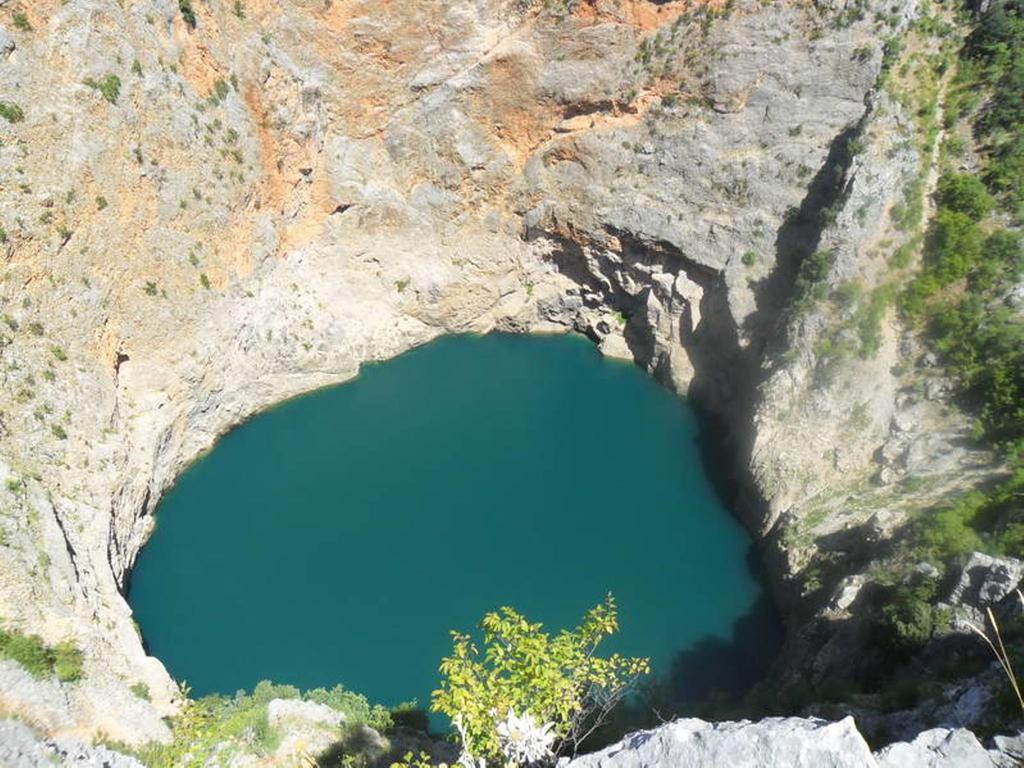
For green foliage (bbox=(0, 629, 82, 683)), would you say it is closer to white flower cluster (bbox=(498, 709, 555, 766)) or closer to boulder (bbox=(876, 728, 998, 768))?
white flower cluster (bbox=(498, 709, 555, 766))

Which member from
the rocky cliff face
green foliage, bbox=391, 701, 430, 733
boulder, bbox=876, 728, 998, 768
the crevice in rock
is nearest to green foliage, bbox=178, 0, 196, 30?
the rocky cliff face

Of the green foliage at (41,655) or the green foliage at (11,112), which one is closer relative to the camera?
the green foliage at (41,655)

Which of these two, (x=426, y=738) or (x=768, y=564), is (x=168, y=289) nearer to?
(x=426, y=738)

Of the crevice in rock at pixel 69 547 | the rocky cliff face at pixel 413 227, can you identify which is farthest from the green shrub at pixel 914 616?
the crevice in rock at pixel 69 547

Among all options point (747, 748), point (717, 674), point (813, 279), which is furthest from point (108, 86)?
point (717, 674)

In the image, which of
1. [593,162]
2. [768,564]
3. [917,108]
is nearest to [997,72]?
[917,108]

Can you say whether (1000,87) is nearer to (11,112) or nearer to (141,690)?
(11,112)

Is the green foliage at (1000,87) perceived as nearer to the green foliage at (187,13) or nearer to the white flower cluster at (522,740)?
the white flower cluster at (522,740)
